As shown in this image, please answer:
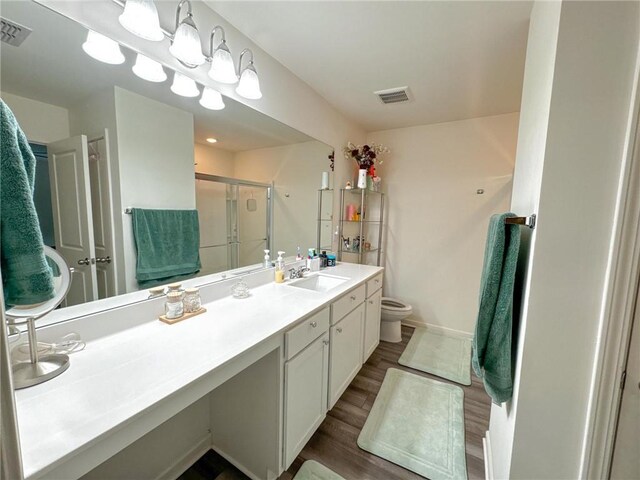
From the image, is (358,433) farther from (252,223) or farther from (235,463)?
(252,223)

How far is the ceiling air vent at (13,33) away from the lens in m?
0.78

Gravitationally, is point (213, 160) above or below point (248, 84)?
below

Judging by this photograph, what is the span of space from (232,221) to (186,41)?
0.92m

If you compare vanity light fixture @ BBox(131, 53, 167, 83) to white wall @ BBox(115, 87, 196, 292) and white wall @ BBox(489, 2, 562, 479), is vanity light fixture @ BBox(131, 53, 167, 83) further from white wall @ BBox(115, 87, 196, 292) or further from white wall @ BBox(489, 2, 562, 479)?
white wall @ BBox(489, 2, 562, 479)

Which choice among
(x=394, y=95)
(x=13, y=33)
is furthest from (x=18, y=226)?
(x=394, y=95)

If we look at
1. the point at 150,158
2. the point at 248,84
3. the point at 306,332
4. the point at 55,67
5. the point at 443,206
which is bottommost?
the point at 306,332

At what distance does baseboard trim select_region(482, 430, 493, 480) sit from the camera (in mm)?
1240

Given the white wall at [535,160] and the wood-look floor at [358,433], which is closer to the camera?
the white wall at [535,160]

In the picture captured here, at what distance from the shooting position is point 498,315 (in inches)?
36.7

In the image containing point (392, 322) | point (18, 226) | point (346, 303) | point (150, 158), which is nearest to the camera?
point (18, 226)

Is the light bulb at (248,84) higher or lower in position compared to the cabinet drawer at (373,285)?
higher

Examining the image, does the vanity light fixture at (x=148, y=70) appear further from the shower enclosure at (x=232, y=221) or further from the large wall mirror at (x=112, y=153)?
the shower enclosure at (x=232, y=221)

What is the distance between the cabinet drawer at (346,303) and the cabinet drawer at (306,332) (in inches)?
3.3

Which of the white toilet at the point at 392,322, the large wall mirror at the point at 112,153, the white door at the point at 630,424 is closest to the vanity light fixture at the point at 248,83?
the large wall mirror at the point at 112,153
